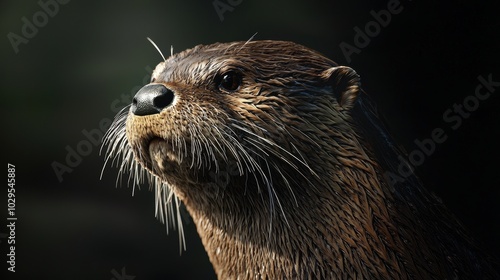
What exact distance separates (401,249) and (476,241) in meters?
0.33

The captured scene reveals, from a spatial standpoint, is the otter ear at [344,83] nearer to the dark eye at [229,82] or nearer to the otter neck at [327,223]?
the otter neck at [327,223]

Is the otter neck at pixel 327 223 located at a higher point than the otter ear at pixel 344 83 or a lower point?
lower

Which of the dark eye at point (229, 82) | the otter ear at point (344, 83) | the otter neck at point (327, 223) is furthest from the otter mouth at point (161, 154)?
the otter ear at point (344, 83)

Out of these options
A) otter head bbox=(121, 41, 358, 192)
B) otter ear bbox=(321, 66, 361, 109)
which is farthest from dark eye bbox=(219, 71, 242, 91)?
otter ear bbox=(321, 66, 361, 109)

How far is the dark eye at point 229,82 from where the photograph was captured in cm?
186

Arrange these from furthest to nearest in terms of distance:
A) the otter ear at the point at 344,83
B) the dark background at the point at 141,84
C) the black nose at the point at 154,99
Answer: the dark background at the point at 141,84, the otter ear at the point at 344,83, the black nose at the point at 154,99

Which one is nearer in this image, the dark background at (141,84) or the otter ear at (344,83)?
the otter ear at (344,83)

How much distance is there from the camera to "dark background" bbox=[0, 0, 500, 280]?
204 cm

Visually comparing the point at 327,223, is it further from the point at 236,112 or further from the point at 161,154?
the point at 161,154

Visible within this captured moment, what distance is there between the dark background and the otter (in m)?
0.16

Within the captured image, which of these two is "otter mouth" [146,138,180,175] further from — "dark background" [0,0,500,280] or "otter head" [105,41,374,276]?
"dark background" [0,0,500,280]

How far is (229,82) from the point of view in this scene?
6.12 ft

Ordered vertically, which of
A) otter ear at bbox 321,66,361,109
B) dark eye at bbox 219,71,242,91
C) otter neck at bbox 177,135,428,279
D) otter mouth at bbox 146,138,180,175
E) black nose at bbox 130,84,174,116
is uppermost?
black nose at bbox 130,84,174,116

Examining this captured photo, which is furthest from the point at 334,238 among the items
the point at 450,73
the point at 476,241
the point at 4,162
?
the point at 4,162
